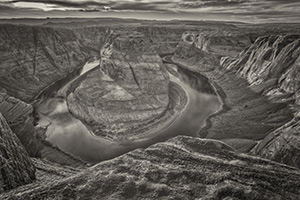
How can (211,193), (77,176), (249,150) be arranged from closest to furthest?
1. (211,193)
2. (77,176)
3. (249,150)

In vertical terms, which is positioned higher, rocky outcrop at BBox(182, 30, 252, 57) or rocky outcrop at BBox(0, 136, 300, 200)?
rocky outcrop at BBox(182, 30, 252, 57)

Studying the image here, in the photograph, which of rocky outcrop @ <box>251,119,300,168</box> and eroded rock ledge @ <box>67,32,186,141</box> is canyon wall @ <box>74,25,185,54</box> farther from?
rocky outcrop @ <box>251,119,300,168</box>

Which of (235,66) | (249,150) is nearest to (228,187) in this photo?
(249,150)

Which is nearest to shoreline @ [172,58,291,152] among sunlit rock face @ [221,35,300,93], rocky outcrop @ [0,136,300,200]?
sunlit rock face @ [221,35,300,93]

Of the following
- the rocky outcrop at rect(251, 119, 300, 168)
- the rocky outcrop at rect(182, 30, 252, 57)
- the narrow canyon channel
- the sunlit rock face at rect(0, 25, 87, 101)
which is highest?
the rocky outcrop at rect(182, 30, 252, 57)

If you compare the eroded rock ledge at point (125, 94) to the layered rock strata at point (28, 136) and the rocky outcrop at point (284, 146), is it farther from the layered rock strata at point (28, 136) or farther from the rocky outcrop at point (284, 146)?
the rocky outcrop at point (284, 146)

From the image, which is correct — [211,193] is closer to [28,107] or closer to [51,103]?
[28,107]

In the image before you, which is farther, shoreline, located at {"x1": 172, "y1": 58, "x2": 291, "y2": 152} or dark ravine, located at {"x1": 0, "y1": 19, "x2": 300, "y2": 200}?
shoreline, located at {"x1": 172, "y1": 58, "x2": 291, "y2": 152}
